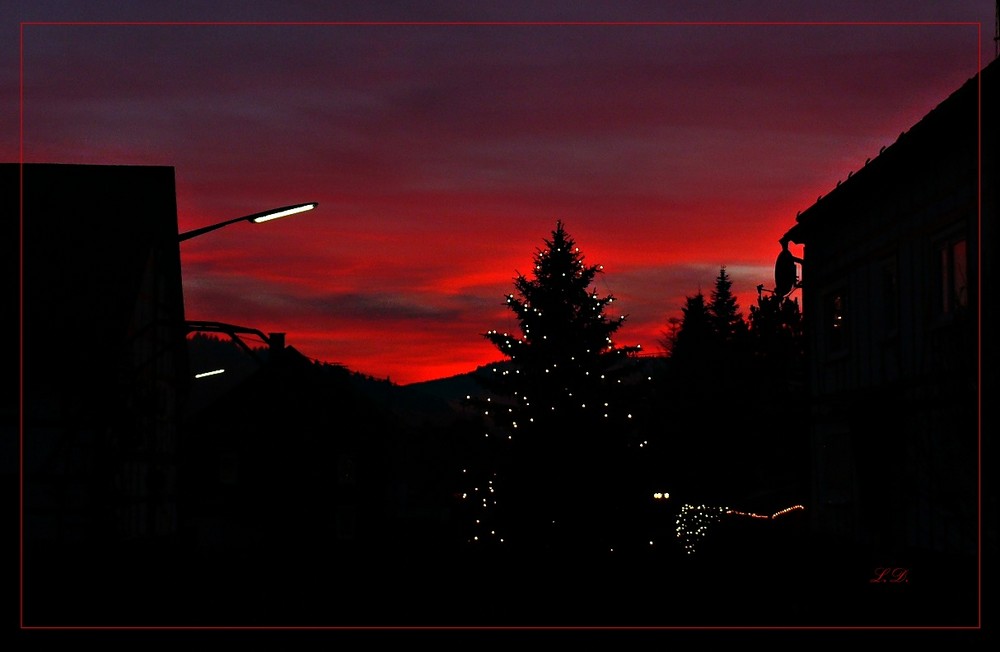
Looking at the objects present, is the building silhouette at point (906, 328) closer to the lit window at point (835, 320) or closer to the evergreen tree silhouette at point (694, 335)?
the lit window at point (835, 320)

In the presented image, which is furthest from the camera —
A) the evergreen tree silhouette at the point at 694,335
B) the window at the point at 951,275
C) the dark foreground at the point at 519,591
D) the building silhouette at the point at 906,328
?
the evergreen tree silhouette at the point at 694,335

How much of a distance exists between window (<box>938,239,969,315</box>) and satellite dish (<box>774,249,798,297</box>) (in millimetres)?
6781

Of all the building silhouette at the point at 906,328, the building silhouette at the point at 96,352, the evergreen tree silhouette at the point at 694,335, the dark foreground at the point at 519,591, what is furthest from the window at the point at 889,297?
the evergreen tree silhouette at the point at 694,335

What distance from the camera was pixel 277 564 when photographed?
26.2 m

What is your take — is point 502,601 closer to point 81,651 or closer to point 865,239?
point 81,651

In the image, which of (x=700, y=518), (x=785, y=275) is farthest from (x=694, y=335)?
(x=785, y=275)

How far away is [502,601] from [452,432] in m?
112

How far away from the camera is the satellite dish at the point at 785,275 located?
83.8 feet

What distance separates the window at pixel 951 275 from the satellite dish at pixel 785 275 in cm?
678

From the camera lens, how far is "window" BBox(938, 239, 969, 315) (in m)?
17.9

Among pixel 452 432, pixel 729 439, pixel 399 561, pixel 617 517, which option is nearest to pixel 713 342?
pixel 729 439

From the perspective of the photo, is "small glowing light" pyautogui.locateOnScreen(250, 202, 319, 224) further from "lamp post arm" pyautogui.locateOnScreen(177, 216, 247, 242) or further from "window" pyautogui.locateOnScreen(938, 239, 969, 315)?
"window" pyautogui.locateOnScreen(938, 239, 969, 315)

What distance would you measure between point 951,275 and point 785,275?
288 inches

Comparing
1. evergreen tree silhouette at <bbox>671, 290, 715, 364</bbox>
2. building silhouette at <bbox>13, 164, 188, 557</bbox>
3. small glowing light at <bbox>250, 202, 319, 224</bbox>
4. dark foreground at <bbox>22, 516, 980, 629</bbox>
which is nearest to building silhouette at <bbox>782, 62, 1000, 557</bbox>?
dark foreground at <bbox>22, 516, 980, 629</bbox>
